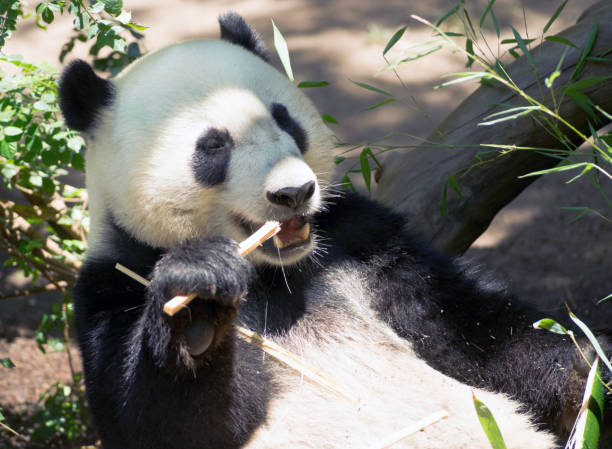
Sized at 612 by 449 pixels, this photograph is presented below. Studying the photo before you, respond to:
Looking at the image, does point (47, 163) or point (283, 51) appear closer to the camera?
point (283, 51)

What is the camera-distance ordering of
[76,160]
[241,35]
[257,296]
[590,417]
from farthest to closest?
[76,160]
[241,35]
[257,296]
[590,417]

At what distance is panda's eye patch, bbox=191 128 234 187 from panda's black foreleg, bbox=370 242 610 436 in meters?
0.80

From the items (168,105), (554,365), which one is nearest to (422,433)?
(554,365)

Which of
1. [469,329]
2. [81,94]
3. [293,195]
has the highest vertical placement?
[81,94]

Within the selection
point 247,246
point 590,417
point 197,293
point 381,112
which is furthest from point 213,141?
point 381,112

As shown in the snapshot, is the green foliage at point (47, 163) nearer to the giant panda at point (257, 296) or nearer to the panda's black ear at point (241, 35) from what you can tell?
the panda's black ear at point (241, 35)

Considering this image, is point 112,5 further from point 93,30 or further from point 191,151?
Answer: point 191,151

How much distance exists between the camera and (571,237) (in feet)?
14.8

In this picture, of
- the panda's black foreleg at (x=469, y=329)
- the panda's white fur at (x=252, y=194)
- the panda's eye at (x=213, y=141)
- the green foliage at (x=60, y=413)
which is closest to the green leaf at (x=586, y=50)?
the panda's black foreleg at (x=469, y=329)

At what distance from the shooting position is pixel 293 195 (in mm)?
2031

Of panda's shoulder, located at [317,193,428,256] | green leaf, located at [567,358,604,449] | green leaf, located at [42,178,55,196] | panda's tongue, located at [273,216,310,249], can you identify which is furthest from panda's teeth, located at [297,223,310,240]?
green leaf, located at [42,178,55,196]

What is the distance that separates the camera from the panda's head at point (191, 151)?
2176mm

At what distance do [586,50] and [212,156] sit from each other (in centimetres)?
174

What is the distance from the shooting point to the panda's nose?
2.03m
